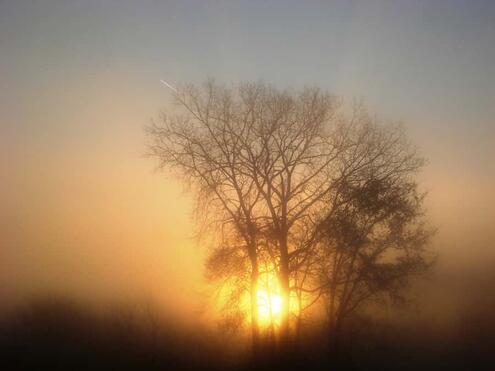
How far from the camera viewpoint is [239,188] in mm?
18719

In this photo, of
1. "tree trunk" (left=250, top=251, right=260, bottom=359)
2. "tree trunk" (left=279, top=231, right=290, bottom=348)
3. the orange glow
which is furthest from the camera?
the orange glow

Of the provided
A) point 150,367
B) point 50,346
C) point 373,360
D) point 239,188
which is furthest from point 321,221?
point 50,346

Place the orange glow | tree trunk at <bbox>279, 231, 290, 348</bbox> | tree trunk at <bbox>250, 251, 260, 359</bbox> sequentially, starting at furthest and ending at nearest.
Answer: the orange glow < tree trunk at <bbox>279, 231, 290, 348</bbox> < tree trunk at <bbox>250, 251, 260, 359</bbox>

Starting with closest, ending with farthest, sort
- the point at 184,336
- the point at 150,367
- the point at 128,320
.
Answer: the point at 150,367 → the point at 184,336 → the point at 128,320

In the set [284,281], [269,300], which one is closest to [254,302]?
[269,300]

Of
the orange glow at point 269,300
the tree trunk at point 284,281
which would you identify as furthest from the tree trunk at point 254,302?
the tree trunk at point 284,281

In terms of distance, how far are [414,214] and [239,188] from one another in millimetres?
6079

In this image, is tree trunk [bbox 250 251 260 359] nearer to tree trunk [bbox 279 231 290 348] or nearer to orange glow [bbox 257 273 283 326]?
orange glow [bbox 257 273 283 326]

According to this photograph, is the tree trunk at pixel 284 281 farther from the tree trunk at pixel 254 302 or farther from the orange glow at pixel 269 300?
the tree trunk at pixel 254 302

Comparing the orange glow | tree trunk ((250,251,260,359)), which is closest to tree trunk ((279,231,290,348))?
the orange glow

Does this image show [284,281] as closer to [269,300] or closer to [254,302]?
→ [269,300]

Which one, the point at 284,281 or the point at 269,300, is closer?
the point at 284,281

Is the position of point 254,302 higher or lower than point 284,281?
lower

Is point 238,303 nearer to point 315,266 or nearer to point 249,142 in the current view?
point 315,266
